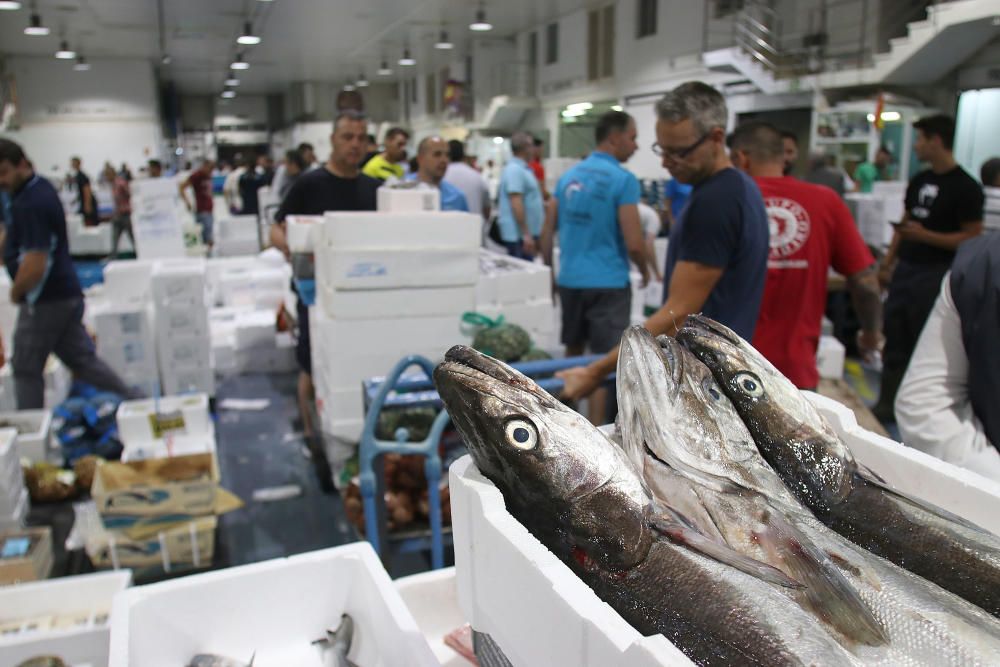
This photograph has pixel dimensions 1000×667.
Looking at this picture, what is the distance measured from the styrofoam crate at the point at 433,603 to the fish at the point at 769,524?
707 millimetres

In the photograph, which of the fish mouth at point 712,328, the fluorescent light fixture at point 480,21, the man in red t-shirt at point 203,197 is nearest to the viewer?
the fish mouth at point 712,328

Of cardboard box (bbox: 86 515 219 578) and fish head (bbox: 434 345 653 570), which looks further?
cardboard box (bbox: 86 515 219 578)

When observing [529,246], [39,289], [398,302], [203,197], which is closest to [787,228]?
[398,302]

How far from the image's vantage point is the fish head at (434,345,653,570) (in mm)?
918

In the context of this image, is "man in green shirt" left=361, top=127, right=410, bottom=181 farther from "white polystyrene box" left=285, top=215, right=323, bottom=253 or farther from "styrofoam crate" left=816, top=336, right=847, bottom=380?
"styrofoam crate" left=816, top=336, right=847, bottom=380

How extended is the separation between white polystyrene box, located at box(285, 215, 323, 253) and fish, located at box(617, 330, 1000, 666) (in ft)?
10.9

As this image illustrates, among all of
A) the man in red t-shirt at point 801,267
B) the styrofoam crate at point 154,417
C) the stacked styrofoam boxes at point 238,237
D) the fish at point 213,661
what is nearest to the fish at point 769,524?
the fish at point 213,661

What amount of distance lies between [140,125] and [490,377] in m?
28.4

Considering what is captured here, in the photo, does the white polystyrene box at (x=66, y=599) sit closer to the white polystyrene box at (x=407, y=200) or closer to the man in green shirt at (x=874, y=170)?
the white polystyrene box at (x=407, y=200)

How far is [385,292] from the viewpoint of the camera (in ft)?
12.6

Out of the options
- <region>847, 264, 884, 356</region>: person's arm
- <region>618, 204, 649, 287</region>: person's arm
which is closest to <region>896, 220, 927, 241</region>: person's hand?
<region>847, 264, 884, 356</region>: person's arm

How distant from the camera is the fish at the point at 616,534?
792 millimetres

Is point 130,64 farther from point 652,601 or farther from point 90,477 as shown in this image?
point 652,601

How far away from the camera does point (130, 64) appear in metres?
25.2
